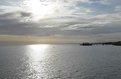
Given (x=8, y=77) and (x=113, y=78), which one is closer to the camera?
(x=113, y=78)

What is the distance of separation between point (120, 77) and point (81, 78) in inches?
524

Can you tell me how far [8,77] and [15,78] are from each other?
2932 mm

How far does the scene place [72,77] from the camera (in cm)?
6706

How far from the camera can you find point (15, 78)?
220 ft

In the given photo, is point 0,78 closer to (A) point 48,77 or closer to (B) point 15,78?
(B) point 15,78

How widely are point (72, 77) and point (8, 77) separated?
76.3ft

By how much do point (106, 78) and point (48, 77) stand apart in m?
21.1

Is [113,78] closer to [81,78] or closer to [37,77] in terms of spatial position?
[81,78]

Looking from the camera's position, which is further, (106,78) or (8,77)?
(8,77)

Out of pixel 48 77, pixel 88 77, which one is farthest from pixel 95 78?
pixel 48 77

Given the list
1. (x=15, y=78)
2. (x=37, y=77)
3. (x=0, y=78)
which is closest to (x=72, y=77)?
(x=37, y=77)

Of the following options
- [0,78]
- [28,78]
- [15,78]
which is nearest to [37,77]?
[28,78]

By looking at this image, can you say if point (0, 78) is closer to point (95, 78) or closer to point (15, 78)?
point (15, 78)

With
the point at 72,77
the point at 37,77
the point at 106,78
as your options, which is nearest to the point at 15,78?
the point at 37,77
